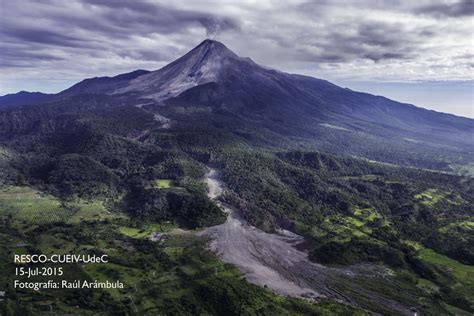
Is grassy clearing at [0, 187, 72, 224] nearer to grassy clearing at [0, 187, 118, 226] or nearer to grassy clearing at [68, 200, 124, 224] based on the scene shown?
grassy clearing at [0, 187, 118, 226]

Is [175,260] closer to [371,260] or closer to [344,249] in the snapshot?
[344,249]

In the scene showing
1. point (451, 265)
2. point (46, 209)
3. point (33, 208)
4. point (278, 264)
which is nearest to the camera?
point (278, 264)

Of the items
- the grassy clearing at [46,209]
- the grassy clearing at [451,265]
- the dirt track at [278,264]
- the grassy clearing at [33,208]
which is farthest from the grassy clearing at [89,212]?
the grassy clearing at [451,265]

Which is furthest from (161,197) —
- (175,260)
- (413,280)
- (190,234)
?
(413,280)

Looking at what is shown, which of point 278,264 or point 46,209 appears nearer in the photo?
point 278,264

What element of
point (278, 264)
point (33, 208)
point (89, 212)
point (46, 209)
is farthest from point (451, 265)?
point (33, 208)

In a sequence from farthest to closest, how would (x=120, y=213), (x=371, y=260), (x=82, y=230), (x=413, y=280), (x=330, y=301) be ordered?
(x=120, y=213)
(x=82, y=230)
(x=371, y=260)
(x=413, y=280)
(x=330, y=301)

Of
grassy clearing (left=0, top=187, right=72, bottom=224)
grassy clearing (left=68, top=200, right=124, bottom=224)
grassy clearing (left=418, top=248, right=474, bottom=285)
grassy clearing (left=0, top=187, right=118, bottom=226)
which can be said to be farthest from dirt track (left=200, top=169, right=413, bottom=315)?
grassy clearing (left=0, top=187, right=72, bottom=224)

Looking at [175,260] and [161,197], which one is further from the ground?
[161,197]

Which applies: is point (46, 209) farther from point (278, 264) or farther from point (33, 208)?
point (278, 264)
